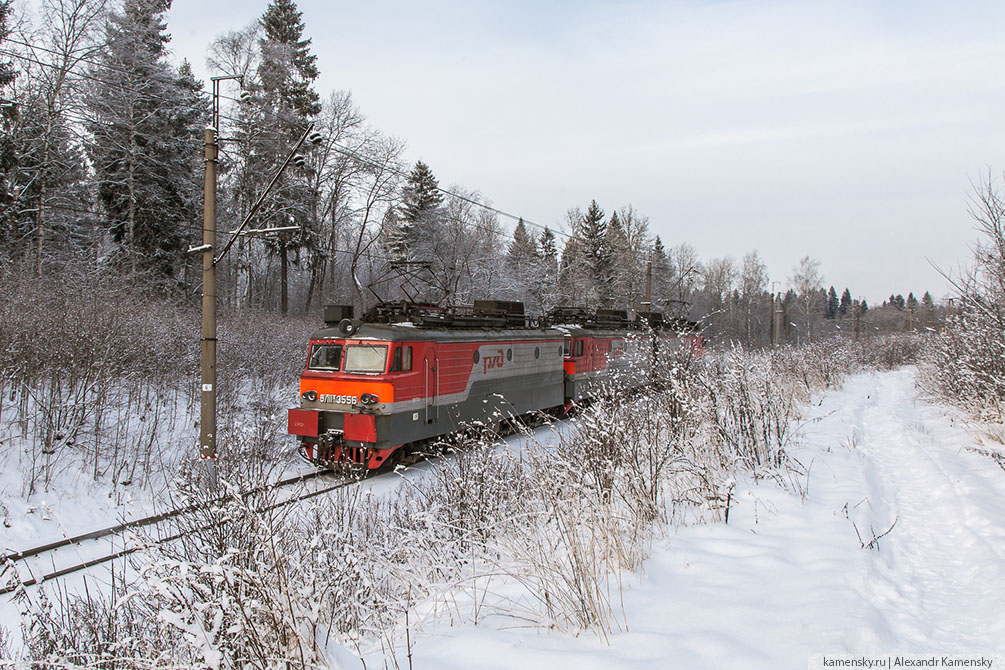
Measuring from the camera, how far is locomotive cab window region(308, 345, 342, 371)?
393 inches

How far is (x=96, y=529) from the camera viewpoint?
23.9 feet

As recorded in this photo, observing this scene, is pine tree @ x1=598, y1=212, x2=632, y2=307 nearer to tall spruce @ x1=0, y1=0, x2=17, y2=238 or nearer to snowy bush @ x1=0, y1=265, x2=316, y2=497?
snowy bush @ x1=0, y1=265, x2=316, y2=497

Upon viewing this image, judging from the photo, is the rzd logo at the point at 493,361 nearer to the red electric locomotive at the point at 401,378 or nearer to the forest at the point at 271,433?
the red electric locomotive at the point at 401,378

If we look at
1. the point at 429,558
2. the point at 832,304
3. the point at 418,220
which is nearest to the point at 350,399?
the point at 429,558

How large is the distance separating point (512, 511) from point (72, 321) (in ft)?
31.5

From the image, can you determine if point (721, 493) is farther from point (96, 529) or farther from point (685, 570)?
point (96, 529)

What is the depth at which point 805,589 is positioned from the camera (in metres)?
3.32

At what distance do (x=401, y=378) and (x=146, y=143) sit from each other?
16.4 meters

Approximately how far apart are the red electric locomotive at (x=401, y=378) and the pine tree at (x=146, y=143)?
12096 mm

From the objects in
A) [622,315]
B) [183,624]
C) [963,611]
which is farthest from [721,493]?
[622,315]

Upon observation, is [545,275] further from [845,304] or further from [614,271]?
[845,304]

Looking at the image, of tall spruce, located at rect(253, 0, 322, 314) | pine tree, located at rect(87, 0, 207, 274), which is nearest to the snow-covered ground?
pine tree, located at rect(87, 0, 207, 274)

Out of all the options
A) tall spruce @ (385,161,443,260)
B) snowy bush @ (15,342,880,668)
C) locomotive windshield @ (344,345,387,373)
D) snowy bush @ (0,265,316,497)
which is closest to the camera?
snowy bush @ (15,342,880,668)

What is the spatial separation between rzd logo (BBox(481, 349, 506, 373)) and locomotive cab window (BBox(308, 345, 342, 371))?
318cm
